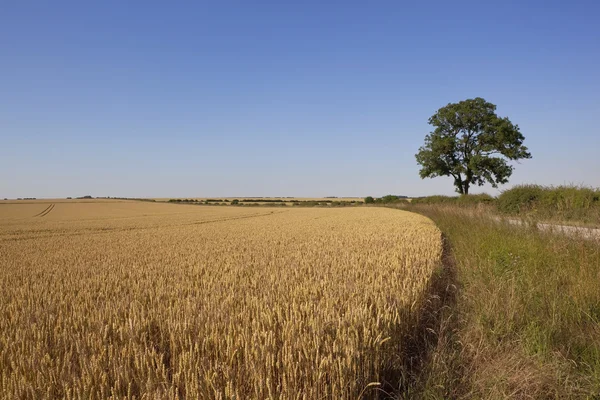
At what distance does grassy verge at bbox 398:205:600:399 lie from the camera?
121 inches

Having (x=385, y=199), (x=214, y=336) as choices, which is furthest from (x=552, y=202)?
(x=385, y=199)

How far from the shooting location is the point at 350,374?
2.54 metres

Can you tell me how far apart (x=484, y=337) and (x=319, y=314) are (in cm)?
203

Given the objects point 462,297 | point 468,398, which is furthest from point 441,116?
point 468,398

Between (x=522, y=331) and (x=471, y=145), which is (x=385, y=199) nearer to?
(x=471, y=145)

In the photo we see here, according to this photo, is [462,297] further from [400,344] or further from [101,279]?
[101,279]

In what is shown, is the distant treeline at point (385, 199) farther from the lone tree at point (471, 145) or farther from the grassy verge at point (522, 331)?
the grassy verge at point (522, 331)

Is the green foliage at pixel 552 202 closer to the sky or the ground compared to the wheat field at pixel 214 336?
closer to the sky

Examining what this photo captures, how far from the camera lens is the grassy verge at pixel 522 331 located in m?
3.07

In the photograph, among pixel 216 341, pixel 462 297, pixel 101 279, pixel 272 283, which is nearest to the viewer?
pixel 216 341

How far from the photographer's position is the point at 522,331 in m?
4.06

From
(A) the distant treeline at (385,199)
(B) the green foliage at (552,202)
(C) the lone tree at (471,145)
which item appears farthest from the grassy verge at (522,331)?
(A) the distant treeline at (385,199)

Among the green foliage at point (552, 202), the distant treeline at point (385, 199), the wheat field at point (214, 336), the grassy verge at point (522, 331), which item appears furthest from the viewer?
the distant treeline at point (385, 199)

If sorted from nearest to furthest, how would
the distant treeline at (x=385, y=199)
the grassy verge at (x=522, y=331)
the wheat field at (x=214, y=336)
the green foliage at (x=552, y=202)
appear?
the wheat field at (x=214, y=336), the grassy verge at (x=522, y=331), the green foliage at (x=552, y=202), the distant treeline at (x=385, y=199)
